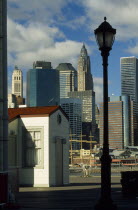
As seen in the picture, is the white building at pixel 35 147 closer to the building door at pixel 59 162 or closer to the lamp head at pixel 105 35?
the building door at pixel 59 162

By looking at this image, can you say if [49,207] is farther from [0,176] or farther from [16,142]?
[16,142]

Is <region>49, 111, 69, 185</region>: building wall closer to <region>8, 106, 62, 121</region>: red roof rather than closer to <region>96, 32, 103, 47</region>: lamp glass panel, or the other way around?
<region>8, 106, 62, 121</region>: red roof

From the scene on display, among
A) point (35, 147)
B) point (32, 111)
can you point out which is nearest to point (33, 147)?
point (35, 147)

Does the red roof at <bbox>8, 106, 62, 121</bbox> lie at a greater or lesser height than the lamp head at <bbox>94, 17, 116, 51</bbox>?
lesser

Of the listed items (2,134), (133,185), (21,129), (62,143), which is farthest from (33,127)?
(2,134)

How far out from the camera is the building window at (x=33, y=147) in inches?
1254

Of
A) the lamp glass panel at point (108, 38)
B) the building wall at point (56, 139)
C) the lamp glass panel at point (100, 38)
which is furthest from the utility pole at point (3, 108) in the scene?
the building wall at point (56, 139)

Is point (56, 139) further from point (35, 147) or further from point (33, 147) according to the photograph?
point (33, 147)

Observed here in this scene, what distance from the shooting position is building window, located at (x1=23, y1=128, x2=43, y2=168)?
3184 centimetres

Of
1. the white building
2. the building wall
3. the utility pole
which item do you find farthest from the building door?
the utility pole

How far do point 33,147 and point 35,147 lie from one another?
0.13m

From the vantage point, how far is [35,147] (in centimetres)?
3192

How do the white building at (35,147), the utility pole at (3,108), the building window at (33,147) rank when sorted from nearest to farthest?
the utility pole at (3,108), the white building at (35,147), the building window at (33,147)

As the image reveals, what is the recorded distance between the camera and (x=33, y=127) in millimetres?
32000
